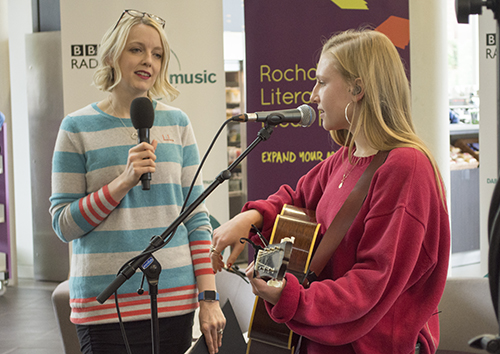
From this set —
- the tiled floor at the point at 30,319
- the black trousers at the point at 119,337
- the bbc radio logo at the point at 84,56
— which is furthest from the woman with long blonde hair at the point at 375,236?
the tiled floor at the point at 30,319

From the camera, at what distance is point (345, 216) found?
1.25m

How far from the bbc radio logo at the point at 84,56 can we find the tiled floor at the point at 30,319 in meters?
2.10

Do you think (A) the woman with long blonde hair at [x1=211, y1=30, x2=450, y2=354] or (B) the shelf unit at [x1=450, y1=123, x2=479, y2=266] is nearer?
(A) the woman with long blonde hair at [x1=211, y1=30, x2=450, y2=354]

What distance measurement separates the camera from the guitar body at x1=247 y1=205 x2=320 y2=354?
136cm

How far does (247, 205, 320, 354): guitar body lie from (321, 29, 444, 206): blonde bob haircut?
0.29m

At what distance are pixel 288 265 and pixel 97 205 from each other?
613 mm

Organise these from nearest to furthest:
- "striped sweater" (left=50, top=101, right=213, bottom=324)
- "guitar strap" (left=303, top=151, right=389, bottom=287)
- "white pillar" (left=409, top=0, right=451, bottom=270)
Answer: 1. "guitar strap" (left=303, top=151, right=389, bottom=287)
2. "striped sweater" (left=50, top=101, right=213, bottom=324)
3. "white pillar" (left=409, top=0, right=451, bottom=270)

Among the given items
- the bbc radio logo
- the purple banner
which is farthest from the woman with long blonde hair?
the bbc radio logo

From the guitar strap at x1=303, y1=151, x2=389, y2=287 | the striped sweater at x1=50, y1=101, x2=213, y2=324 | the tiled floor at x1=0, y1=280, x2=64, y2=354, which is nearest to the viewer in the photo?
the guitar strap at x1=303, y1=151, x2=389, y2=287

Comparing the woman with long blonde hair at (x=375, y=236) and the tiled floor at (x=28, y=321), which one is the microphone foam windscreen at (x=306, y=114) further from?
the tiled floor at (x=28, y=321)

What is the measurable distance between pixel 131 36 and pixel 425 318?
1239mm

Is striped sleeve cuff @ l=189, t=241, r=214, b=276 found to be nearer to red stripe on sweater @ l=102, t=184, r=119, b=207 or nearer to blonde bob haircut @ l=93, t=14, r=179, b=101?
red stripe on sweater @ l=102, t=184, r=119, b=207

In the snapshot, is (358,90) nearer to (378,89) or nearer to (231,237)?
(378,89)

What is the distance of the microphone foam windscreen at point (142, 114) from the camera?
146cm
